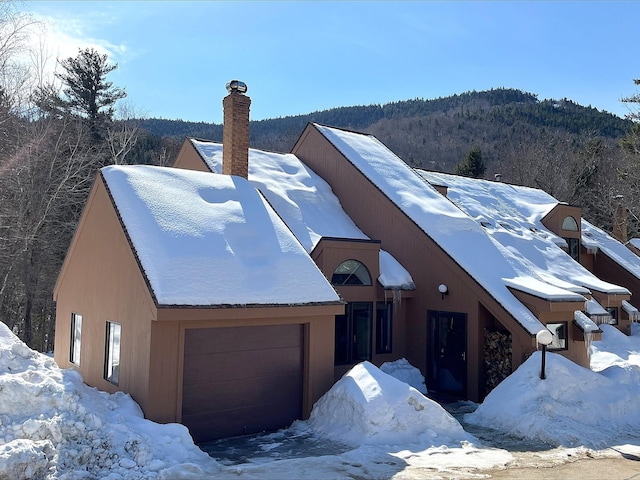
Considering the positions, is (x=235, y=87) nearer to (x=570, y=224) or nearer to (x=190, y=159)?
(x=190, y=159)

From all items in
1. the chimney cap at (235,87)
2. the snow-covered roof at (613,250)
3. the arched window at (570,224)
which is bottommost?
the snow-covered roof at (613,250)

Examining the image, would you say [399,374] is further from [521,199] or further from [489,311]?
[521,199]

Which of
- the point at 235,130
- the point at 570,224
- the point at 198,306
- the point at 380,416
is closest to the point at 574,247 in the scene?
the point at 570,224

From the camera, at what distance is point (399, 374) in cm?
1345

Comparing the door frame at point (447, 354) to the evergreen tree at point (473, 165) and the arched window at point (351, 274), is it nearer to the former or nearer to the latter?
the arched window at point (351, 274)

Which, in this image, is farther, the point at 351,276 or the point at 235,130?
the point at 351,276

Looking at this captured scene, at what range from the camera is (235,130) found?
12852mm

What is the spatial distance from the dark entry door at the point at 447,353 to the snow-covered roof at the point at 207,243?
4355 millimetres

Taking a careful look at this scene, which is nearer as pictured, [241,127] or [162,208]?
[162,208]

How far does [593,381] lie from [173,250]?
8.56 meters

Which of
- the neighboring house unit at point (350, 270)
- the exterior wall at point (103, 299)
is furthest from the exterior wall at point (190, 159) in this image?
the exterior wall at point (103, 299)

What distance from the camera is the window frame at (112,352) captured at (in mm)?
9414

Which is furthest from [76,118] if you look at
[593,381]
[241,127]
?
[593,381]

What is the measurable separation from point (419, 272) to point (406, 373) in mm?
2656
